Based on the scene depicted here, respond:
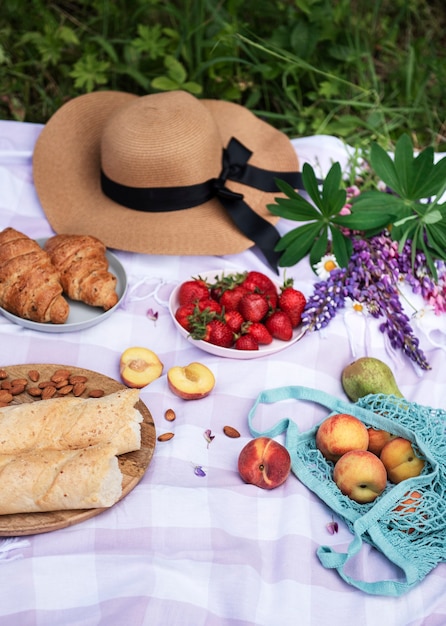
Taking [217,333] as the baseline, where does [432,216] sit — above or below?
above

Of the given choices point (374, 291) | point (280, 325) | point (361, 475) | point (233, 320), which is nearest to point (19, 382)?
point (233, 320)

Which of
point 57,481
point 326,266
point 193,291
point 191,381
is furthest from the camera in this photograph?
point 326,266

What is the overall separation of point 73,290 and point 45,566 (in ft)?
3.04

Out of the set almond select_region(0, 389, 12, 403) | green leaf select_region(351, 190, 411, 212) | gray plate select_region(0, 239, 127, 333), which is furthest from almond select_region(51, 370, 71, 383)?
green leaf select_region(351, 190, 411, 212)

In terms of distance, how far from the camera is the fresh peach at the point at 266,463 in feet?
5.60

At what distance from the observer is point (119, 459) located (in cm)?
168

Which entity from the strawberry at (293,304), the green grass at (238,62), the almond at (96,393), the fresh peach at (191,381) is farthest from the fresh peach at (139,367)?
the green grass at (238,62)

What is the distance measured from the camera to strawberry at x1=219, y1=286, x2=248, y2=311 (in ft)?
7.07

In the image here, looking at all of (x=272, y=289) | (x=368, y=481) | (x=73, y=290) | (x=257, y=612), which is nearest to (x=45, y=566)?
(x=257, y=612)

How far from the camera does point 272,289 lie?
224 cm

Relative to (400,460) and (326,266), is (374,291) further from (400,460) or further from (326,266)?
(400,460)

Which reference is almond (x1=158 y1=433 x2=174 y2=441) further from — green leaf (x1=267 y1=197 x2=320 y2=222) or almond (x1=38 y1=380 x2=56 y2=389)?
green leaf (x1=267 y1=197 x2=320 y2=222)

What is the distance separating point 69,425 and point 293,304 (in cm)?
85

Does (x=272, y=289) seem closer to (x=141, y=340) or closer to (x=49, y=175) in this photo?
(x=141, y=340)
